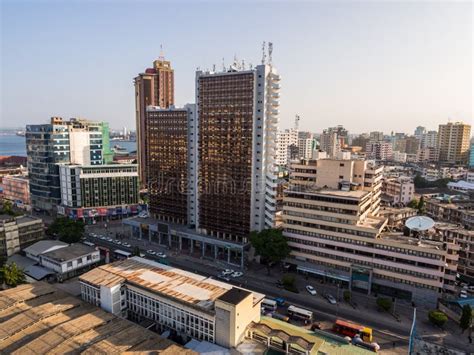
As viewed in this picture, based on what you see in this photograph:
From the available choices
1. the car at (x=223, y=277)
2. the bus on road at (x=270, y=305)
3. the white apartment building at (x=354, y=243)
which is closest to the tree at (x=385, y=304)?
the white apartment building at (x=354, y=243)

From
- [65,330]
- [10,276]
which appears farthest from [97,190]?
[65,330]

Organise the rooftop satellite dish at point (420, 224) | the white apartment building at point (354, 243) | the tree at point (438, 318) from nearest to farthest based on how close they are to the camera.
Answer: the tree at point (438, 318) < the white apartment building at point (354, 243) < the rooftop satellite dish at point (420, 224)

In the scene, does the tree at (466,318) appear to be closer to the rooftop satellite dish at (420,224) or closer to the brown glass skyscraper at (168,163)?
the rooftop satellite dish at (420,224)

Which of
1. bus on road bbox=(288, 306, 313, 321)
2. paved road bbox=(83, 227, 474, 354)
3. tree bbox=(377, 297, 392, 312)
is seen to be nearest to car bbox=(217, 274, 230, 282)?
paved road bbox=(83, 227, 474, 354)

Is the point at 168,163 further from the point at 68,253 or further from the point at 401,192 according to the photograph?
the point at 401,192

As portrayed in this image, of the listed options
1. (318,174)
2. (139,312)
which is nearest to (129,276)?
(139,312)

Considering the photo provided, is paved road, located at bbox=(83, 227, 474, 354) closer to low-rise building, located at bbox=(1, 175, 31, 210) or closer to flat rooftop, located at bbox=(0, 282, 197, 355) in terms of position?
flat rooftop, located at bbox=(0, 282, 197, 355)

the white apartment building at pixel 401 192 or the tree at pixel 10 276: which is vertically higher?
the white apartment building at pixel 401 192
